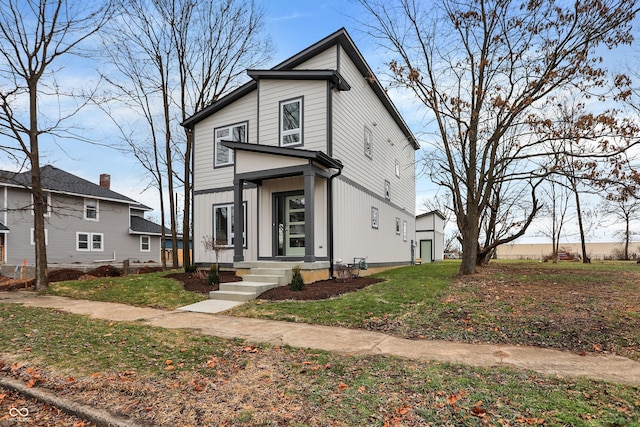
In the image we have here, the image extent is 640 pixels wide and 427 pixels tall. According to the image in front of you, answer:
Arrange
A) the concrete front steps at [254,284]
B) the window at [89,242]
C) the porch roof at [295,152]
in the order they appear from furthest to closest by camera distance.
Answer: the window at [89,242], the porch roof at [295,152], the concrete front steps at [254,284]

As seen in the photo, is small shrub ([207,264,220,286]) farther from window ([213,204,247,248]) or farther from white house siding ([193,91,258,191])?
white house siding ([193,91,258,191])

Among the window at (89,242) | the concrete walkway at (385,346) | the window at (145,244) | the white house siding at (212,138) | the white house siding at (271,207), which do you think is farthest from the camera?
the window at (145,244)

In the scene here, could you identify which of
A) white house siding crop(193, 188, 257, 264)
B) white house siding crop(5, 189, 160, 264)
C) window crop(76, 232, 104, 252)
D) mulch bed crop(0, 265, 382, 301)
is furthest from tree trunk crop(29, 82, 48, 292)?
window crop(76, 232, 104, 252)

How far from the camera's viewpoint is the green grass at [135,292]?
9.32m

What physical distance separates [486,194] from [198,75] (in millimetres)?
14850

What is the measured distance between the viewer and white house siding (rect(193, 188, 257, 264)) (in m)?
13.3

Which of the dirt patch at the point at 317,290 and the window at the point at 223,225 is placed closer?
the dirt patch at the point at 317,290

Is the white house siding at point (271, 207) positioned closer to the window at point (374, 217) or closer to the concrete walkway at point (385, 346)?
the window at point (374, 217)

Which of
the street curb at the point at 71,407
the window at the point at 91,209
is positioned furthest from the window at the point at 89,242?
the street curb at the point at 71,407

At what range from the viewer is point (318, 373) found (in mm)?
4293

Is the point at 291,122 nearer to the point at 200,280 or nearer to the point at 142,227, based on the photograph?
the point at 200,280

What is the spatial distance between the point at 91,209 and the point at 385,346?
1024 inches

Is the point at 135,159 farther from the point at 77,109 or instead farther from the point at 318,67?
the point at 318,67

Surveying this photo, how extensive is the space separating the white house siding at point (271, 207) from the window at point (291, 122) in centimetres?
124
